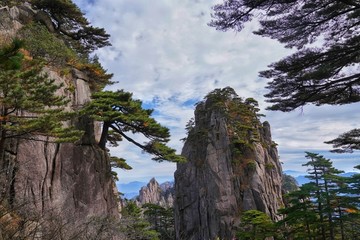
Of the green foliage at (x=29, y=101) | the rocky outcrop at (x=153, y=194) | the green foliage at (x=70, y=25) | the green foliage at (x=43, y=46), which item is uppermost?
the green foliage at (x=70, y=25)

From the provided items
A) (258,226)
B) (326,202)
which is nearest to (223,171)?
(258,226)

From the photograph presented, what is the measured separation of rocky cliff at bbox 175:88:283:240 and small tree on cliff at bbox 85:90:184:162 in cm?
1615

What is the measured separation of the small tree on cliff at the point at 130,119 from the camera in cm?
1271

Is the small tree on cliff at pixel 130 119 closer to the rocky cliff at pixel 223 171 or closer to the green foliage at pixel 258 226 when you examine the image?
the green foliage at pixel 258 226

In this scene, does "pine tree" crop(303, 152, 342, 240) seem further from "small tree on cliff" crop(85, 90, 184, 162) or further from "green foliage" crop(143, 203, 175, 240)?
"green foliage" crop(143, 203, 175, 240)

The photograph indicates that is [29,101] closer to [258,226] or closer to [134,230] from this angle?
[134,230]

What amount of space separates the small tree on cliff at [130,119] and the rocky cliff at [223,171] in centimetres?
1615

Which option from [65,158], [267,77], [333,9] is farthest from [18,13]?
[333,9]

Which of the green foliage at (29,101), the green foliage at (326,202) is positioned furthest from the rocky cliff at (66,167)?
the green foliage at (326,202)


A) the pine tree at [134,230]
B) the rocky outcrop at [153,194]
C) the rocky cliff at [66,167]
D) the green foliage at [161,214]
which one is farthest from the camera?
the rocky outcrop at [153,194]

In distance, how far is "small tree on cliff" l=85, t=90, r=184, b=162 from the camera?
41.7 feet

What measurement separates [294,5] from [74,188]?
11.3 m

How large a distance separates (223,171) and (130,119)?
63.1 feet

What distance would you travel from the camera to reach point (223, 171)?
30.0 meters
